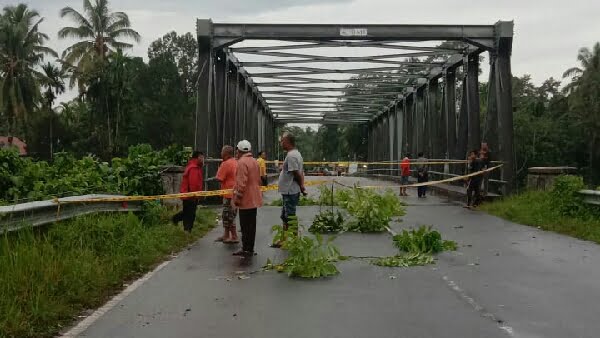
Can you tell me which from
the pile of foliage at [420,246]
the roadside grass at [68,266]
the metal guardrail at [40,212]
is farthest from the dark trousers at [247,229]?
the metal guardrail at [40,212]

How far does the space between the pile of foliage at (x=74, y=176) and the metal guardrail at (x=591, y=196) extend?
7512 mm

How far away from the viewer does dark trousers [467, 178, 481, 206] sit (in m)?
16.4

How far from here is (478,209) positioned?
628 inches

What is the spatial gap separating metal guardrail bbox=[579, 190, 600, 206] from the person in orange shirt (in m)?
6.07

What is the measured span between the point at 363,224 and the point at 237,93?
12.0 metres

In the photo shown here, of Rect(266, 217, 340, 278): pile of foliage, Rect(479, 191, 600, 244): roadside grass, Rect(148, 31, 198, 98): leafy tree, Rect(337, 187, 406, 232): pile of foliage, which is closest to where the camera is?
Rect(266, 217, 340, 278): pile of foliage

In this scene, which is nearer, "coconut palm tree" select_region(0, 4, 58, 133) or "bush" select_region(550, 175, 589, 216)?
"bush" select_region(550, 175, 589, 216)

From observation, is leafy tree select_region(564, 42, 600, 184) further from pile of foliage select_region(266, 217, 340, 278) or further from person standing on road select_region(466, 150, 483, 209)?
pile of foliage select_region(266, 217, 340, 278)

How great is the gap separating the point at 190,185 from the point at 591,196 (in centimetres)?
683

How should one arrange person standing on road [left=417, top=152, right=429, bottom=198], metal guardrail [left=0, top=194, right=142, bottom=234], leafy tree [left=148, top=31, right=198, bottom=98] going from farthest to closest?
leafy tree [left=148, top=31, right=198, bottom=98]
person standing on road [left=417, top=152, right=429, bottom=198]
metal guardrail [left=0, top=194, right=142, bottom=234]

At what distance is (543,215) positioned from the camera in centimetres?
1259

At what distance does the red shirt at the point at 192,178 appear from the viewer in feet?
35.1

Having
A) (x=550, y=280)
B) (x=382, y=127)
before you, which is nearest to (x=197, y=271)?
(x=550, y=280)

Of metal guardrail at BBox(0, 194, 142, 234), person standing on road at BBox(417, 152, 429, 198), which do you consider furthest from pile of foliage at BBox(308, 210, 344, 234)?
person standing on road at BBox(417, 152, 429, 198)
